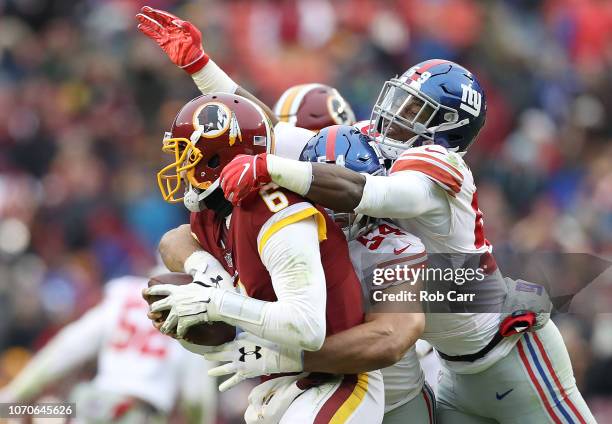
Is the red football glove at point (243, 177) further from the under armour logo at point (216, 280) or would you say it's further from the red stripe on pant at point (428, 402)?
the red stripe on pant at point (428, 402)

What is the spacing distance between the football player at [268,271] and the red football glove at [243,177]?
0.08ft

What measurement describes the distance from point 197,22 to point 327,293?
692cm

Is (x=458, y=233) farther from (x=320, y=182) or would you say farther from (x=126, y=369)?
(x=126, y=369)

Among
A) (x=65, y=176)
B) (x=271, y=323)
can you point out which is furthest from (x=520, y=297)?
(x=65, y=176)

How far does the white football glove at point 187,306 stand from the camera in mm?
3930

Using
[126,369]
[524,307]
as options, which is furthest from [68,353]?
[524,307]

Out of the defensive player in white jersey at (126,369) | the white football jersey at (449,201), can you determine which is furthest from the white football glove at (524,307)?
the defensive player in white jersey at (126,369)

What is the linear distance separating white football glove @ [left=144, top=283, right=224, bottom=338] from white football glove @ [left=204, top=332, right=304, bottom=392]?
0.60 ft

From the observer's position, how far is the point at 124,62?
34.8 ft

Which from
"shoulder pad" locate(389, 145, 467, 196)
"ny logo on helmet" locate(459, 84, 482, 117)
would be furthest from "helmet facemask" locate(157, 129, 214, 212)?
"ny logo on helmet" locate(459, 84, 482, 117)

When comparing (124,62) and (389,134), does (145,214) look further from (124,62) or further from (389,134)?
(389,134)

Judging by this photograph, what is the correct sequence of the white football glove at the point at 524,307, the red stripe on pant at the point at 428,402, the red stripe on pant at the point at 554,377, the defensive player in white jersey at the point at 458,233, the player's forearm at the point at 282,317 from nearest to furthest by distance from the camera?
the player's forearm at the point at 282,317
the defensive player in white jersey at the point at 458,233
the white football glove at the point at 524,307
the red stripe on pant at the point at 554,377
the red stripe on pant at the point at 428,402

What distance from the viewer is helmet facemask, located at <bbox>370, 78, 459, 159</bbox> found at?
4.66 metres

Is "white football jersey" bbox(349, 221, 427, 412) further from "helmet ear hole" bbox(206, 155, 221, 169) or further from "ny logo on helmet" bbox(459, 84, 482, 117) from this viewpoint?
"ny logo on helmet" bbox(459, 84, 482, 117)
